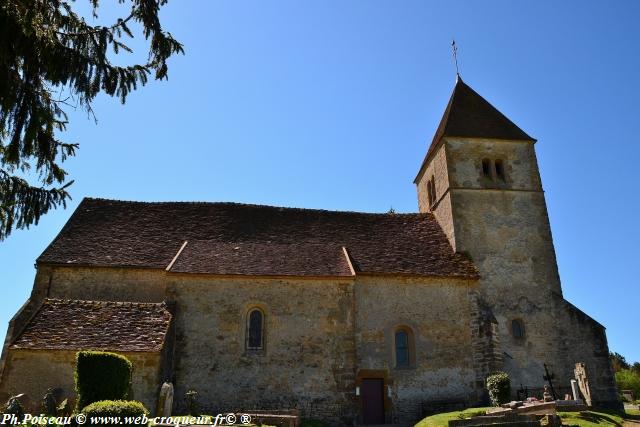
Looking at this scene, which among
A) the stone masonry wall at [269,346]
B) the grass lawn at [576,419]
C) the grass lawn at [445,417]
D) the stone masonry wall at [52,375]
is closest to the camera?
the grass lawn at [576,419]

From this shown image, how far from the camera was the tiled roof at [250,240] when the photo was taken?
18.5 m

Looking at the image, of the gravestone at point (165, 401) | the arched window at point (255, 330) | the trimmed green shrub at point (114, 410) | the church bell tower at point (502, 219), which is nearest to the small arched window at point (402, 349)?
the church bell tower at point (502, 219)

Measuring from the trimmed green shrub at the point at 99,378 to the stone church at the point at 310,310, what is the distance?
3041 millimetres

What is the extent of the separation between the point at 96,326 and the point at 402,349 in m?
10.7

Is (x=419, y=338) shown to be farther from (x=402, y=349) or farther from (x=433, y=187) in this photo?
(x=433, y=187)

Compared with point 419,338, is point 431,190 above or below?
above

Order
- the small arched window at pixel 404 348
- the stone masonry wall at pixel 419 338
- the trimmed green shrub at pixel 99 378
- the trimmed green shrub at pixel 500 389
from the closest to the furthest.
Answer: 1. the trimmed green shrub at pixel 99 378
2. the trimmed green shrub at pixel 500 389
3. the stone masonry wall at pixel 419 338
4. the small arched window at pixel 404 348

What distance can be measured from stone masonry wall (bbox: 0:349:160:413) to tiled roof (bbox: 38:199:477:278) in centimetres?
398

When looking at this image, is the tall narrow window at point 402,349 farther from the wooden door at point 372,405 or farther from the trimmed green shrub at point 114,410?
the trimmed green shrub at point 114,410

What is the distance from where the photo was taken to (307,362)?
56.8 ft

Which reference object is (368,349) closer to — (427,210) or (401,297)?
(401,297)

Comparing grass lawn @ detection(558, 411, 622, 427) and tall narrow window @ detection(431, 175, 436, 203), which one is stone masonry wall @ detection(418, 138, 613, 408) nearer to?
tall narrow window @ detection(431, 175, 436, 203)

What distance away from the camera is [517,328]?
65.0 ft

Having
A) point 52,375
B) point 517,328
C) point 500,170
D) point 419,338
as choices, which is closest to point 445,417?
point 419,338
